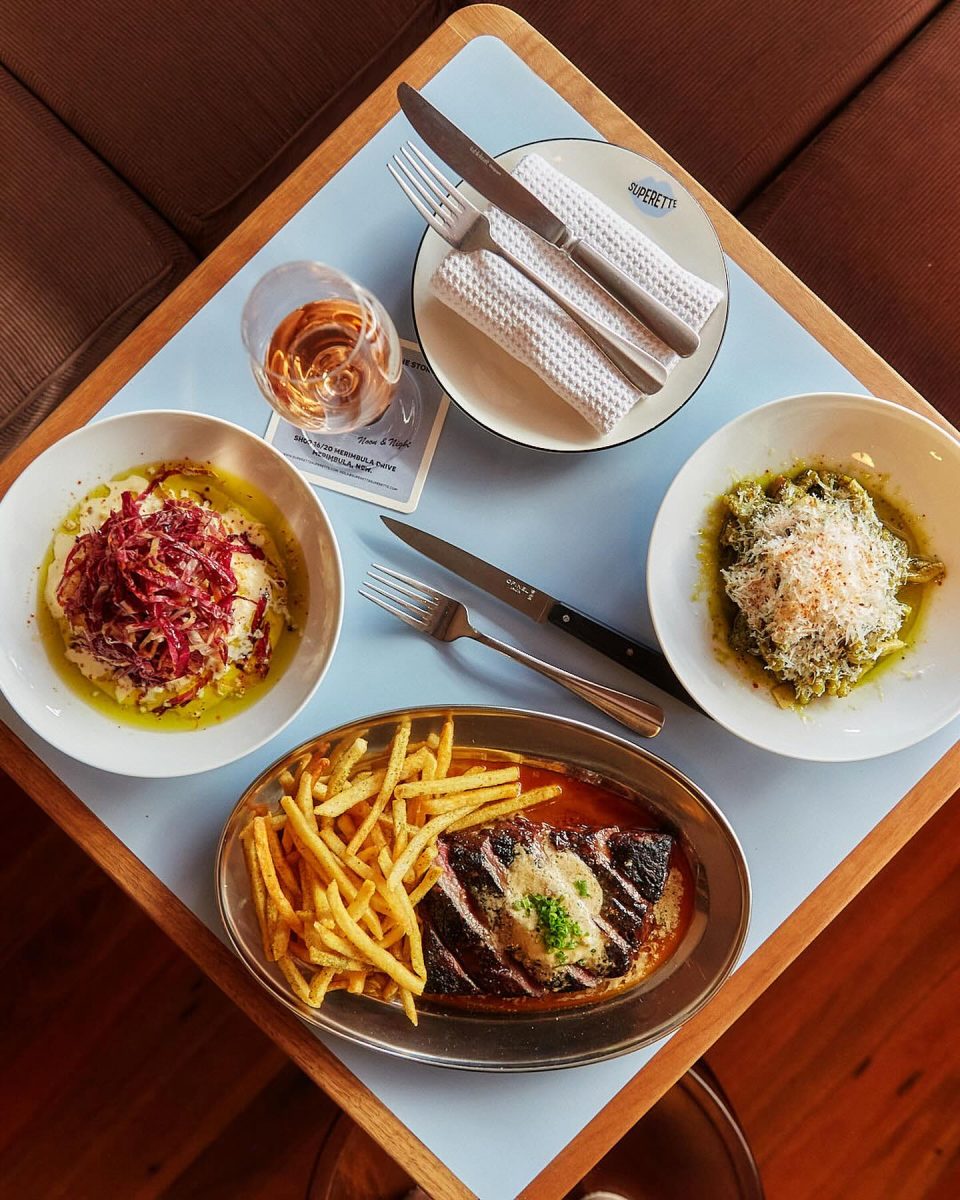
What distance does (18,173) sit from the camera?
6.50 ft

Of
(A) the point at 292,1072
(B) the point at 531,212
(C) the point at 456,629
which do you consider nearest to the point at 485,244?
(B) the point at 531,212

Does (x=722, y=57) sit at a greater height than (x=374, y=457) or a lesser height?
greater

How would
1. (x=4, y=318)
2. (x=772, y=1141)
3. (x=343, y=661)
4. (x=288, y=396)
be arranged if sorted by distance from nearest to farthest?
(x=288, y=396), (x=343, y=661), (x=4, y=318), (x=772, y=1141)

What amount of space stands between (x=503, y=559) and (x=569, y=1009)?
708 millimetres

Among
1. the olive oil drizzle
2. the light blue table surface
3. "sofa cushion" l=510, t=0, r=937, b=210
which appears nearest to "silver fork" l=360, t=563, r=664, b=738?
the light blue table surface

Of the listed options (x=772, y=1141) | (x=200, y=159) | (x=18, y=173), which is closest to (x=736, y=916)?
(x=772, y=1141)

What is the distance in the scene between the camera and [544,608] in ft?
5.28

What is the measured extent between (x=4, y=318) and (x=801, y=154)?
61.6 inches

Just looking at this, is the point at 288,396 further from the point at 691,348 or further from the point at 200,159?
the point at 200,159

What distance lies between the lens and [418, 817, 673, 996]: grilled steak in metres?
1.53

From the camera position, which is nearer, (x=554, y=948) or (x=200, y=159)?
(x=554, y=948)

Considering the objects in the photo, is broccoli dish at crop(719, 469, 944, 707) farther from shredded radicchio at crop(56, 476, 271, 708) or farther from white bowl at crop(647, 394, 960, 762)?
shredded radicchio at crop(56, 476, 271, 708)

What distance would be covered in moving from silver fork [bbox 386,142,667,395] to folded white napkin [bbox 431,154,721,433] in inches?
0.5

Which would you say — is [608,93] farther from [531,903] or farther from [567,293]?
[531,903]
